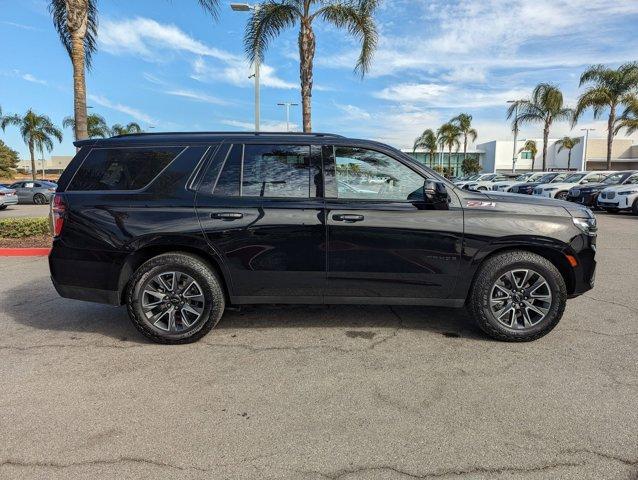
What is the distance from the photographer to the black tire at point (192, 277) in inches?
160

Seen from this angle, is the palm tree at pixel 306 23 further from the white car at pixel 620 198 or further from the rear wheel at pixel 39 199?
the rear wheel at pixel 39 199

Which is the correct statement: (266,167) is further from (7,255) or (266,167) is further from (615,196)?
(615,196)

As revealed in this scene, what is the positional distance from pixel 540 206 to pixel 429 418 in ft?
7.58

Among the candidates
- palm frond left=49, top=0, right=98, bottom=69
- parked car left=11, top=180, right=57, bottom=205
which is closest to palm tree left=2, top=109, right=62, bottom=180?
parked car left=11, top=180, right=57, bottom=205

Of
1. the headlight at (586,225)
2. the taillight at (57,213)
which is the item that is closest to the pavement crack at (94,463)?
A: the taillight at (57,213)

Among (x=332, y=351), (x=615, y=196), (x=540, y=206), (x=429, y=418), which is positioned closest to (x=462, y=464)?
(x=429, y=418)

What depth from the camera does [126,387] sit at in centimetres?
337

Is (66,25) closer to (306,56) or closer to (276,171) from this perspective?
(306,56)

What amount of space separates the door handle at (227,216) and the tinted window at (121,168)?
70cm

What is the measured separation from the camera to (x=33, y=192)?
24.5 m

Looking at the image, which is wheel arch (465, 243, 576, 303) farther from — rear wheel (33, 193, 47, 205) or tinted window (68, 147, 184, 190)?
rear wheel (33, 193, 47, 205)

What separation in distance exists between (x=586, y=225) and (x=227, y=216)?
3296 millimetres

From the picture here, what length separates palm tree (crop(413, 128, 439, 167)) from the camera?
56219 millimetres

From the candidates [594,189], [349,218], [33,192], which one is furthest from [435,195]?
[33,192]
